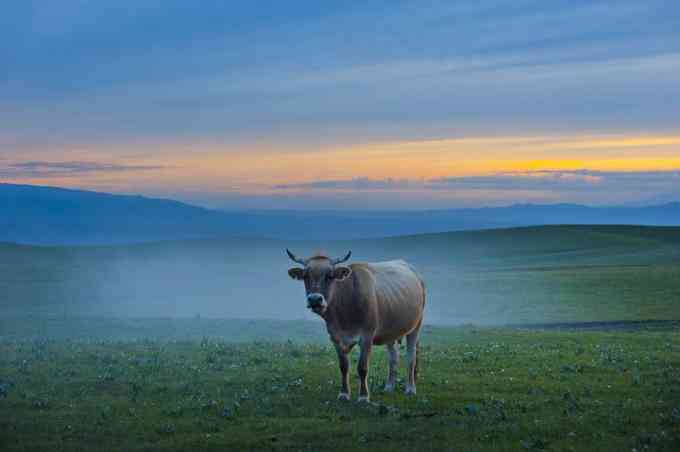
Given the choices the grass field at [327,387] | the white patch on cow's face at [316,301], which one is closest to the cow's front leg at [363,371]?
the grass field at [327,387]

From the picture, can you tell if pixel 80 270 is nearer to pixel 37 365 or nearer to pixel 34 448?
pixel 37 365

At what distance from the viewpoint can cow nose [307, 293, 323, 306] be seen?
1856cm

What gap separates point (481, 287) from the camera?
77.4m

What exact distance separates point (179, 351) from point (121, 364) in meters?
4.31

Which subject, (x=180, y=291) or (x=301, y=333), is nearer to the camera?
(x=301, y=333)

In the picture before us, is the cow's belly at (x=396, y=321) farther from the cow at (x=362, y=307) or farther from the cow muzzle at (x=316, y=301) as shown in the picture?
the cow muzzle at (x=316, y=301)

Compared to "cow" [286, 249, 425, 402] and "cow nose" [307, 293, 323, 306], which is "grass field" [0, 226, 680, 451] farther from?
"cow nose" [307, 293, 323, 306]

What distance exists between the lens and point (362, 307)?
19.8 metres

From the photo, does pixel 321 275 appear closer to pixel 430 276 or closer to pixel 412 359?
pixel 412 359

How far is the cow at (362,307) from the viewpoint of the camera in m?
19.2

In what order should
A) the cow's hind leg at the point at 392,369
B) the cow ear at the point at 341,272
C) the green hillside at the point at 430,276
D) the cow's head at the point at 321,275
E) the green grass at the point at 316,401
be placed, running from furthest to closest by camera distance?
the green hillside at the point at 430,276
the cow's hind leg at the point at 392,369
the cow ear at the point at 341,272
the cow's head at the point at 321,275
the green grass at the point at 316,401

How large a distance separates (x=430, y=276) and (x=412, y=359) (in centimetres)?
7402

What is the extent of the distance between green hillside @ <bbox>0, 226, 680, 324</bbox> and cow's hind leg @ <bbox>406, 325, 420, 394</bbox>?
36604 millimetres

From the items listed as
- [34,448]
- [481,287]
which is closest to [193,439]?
[34,448]
